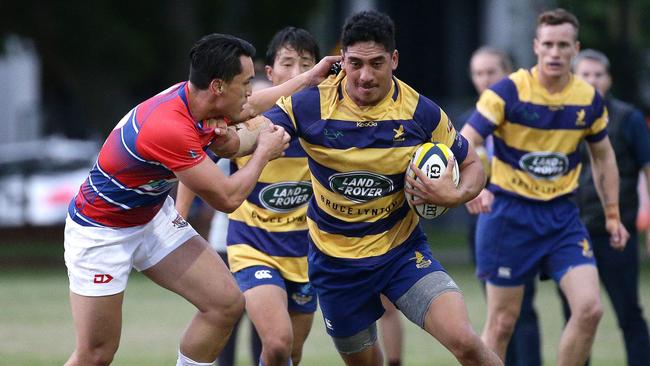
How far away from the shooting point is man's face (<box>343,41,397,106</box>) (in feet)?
22.2

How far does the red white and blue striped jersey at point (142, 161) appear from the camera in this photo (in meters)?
6.54

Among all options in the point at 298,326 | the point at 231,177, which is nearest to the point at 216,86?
the point at 231,177

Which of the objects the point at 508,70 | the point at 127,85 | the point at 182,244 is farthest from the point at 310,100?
the point at 127,85

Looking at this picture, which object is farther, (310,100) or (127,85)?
(127,85)

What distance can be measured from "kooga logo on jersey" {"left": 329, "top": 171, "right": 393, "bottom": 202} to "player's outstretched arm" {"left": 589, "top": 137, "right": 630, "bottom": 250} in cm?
216

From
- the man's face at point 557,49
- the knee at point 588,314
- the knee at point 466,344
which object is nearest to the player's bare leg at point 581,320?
the knee at point 588,314

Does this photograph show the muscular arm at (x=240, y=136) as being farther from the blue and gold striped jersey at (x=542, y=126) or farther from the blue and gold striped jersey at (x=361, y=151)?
the blue and gold striped jersey at (x=542, y=126)

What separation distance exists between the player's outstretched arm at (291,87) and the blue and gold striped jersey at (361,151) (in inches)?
3.8

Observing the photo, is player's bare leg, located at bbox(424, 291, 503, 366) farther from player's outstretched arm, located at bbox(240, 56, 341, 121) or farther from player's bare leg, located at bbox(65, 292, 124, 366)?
player's bare leg, located at bbox(65, 292, 124, 366)

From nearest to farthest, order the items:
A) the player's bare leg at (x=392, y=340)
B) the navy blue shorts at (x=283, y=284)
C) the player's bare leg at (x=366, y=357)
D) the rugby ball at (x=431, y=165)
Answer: the rugby ball at (x=431, y=165) → the player's bare leg at (x=366, y=357) → the navy blue shorts at (x=283, y=284) → the player's bare leg at (x=392, y=340)

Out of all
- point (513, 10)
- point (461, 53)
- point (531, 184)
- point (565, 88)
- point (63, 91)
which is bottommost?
point (63, 91)

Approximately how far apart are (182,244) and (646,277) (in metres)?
13.1

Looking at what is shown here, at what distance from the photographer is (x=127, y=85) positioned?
24.2m

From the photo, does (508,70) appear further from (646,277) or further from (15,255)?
(15,255)
